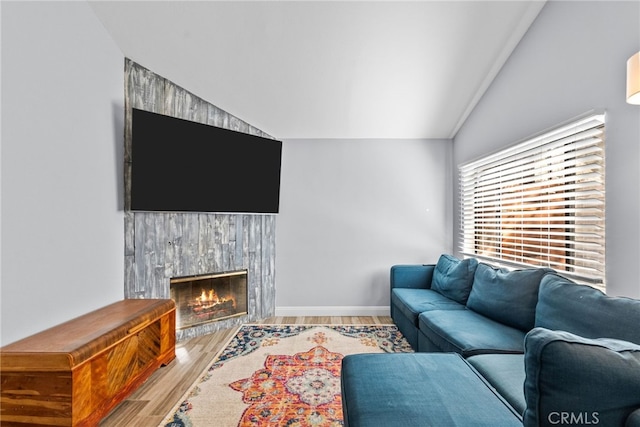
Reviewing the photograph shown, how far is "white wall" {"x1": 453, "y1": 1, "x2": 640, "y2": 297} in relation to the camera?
1.76m

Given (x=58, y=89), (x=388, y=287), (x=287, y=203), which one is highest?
(x=58, y=89)

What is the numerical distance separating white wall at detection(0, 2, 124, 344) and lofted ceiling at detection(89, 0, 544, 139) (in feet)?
1.45

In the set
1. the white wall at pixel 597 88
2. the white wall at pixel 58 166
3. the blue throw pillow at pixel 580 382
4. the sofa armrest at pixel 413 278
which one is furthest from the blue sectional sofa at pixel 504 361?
the white wall at pixel 58 166

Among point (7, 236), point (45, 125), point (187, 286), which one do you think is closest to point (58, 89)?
point (45, 125)

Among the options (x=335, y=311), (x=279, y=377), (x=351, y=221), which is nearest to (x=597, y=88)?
(x=351, y=221)

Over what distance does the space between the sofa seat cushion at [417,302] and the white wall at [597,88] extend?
1305 millimetres

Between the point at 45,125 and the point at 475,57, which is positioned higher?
the point at 475,57

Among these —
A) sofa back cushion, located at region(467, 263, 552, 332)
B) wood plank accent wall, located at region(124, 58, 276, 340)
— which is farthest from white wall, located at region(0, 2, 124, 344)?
sofa back cushion, located at region(467, 263, 552, 332)

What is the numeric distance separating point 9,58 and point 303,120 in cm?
260

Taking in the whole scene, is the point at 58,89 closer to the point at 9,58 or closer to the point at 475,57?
the point at 9,58

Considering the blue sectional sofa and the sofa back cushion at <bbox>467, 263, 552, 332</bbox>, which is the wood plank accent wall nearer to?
the blue sectional sofa

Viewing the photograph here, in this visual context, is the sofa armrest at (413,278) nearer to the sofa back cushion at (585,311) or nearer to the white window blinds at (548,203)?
the white window blinds at (548,203)

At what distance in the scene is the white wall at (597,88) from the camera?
1758 millimetres

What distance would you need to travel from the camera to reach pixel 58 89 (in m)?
2.17
